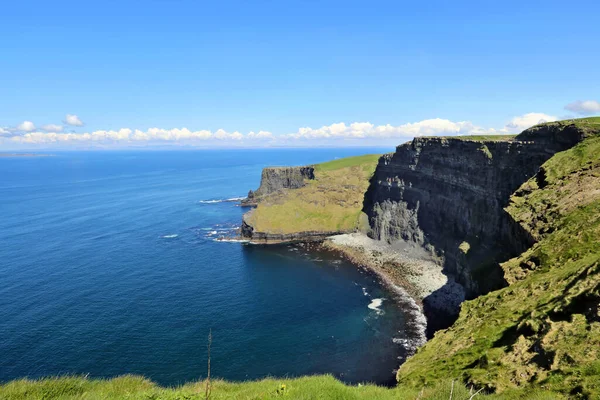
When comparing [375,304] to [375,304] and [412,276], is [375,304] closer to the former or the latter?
[375,304]

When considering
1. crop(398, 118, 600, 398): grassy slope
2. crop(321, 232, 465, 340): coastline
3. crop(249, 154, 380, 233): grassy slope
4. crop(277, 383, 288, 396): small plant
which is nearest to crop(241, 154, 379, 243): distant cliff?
crop(249, 154, 380, 233): grassy slope

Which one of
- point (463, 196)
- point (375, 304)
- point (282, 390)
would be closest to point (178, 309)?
point (375, 304)

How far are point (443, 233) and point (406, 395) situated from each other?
81410mm

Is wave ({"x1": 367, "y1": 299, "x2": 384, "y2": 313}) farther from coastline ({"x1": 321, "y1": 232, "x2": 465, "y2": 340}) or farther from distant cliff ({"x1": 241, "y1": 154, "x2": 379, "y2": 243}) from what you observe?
distant cliff ({"x1": 241, "y1": 154, "x2": 379, "y2": 243})

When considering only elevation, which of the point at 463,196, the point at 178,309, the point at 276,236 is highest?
the point at 463,196

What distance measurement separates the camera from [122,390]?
18797 mm

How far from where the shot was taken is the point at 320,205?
131 m

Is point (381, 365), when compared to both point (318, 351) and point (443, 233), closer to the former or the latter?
point (318, 351)

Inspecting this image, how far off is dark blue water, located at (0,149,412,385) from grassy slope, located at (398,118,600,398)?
24619 mm

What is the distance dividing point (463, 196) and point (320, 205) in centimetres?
5479

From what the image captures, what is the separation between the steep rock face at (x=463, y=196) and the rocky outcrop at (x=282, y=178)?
3553cm

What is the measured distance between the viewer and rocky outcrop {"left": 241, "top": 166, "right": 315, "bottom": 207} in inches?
6248

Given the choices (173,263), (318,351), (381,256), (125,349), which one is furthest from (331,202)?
(125,349)

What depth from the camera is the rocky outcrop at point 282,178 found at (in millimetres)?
158688
